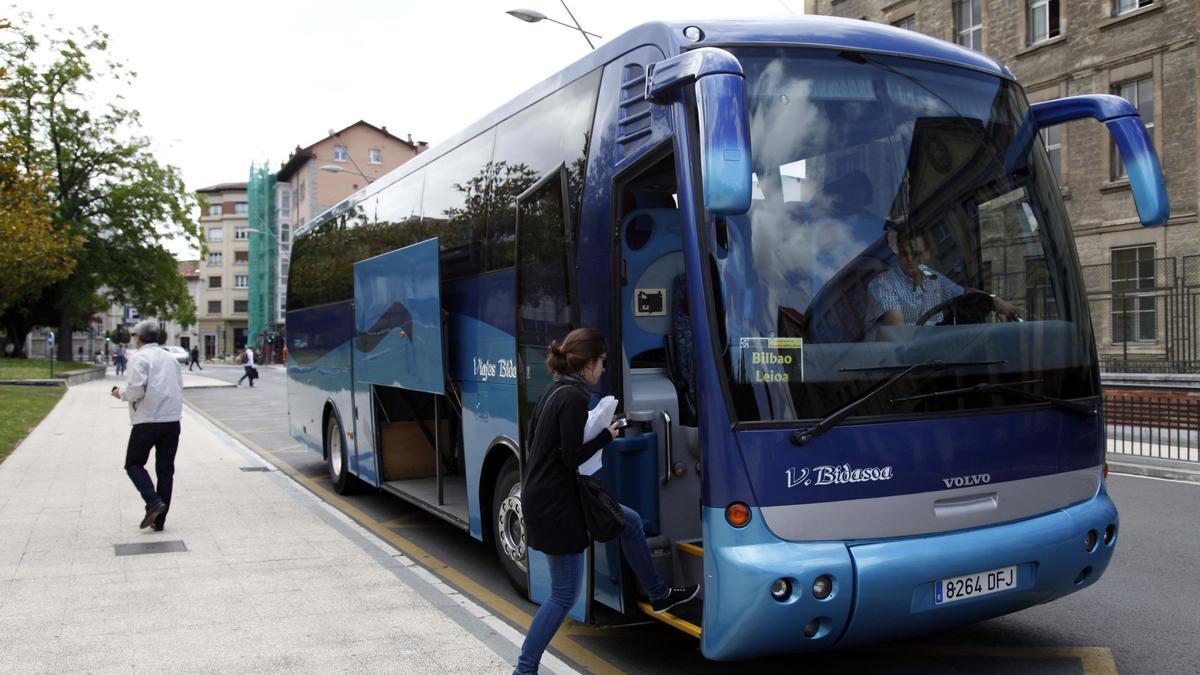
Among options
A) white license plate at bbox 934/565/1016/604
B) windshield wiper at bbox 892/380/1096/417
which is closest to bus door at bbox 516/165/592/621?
windshield wiper at bbox 892/380/1096/417

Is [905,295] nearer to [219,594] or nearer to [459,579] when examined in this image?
[459,579]

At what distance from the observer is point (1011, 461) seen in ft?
15.0

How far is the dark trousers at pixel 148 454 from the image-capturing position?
8.43 meters

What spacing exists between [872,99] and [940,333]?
1.15 metres

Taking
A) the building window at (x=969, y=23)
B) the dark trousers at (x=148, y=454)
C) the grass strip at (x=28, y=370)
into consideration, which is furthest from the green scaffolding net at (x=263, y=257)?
the dark trousers at (x=148, y=454)

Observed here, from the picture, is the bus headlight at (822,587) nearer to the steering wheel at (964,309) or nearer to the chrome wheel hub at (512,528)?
the steering wheel at (964,309)

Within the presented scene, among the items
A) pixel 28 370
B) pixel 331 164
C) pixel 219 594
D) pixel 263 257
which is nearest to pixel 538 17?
pixel 219 594

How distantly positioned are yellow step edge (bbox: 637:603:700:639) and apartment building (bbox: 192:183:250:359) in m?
120

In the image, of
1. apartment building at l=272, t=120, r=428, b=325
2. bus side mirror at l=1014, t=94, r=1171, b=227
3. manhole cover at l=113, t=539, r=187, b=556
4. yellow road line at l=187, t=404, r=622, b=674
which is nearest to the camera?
bus side mirror at l=1014, t=94, r=1171, b=227

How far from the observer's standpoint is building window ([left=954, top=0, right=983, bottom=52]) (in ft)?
84.6

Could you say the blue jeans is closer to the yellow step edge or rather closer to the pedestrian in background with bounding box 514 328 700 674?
the pedestrian in background with bounding box 514 328 700 674

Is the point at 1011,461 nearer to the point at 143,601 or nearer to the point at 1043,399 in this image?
the point at 1043,399

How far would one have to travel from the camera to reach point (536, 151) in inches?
246

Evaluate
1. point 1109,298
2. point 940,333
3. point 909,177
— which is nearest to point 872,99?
point 909,177
